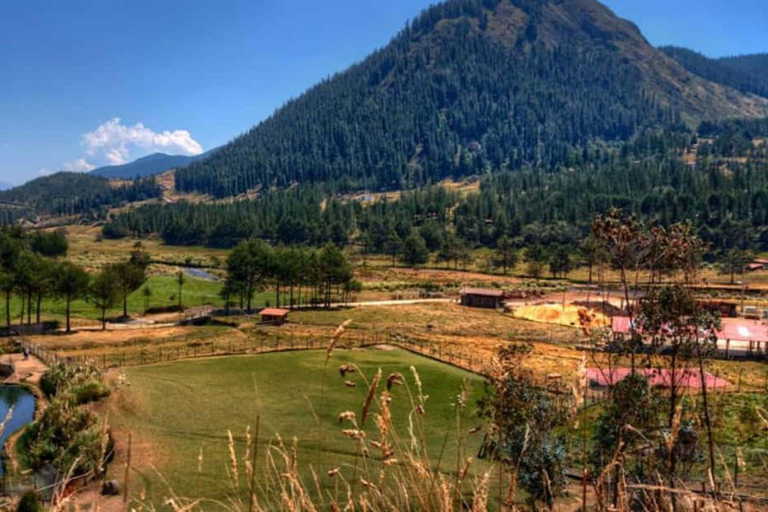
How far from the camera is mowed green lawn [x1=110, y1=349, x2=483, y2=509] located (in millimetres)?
19250

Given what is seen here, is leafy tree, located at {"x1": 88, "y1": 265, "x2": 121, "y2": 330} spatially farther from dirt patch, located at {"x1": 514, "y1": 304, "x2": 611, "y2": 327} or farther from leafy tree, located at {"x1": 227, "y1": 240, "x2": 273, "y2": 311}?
dirt patch, located at {"x1": 514, "y1": 304, "x2": 611, "y2": 327}

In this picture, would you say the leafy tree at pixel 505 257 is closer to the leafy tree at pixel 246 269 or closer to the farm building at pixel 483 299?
the farm building at pixel 483 299

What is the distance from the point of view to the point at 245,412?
2623 cm

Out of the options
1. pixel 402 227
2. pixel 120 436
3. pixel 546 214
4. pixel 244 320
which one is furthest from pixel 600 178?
pixel 120 436

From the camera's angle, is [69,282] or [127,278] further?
[127,278]

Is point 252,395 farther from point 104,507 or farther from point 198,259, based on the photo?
point 198,259

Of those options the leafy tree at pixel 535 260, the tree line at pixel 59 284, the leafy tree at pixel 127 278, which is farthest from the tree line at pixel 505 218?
the tree line at pixel 59 284

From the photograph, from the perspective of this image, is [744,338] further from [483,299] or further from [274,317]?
[274,317]

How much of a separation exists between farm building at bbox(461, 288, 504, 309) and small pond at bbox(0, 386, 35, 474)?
159ft

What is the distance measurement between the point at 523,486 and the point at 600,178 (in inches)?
6476

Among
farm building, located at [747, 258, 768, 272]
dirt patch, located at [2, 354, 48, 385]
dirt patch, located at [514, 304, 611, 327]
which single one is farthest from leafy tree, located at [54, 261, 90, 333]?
farm building, located at [747, 258, 768, 272]

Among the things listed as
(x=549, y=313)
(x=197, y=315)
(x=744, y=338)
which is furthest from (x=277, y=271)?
(x=744, y=338)

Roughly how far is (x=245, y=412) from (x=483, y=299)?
→ 47.3 meters

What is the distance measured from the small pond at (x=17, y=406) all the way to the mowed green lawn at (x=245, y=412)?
423cm
